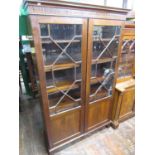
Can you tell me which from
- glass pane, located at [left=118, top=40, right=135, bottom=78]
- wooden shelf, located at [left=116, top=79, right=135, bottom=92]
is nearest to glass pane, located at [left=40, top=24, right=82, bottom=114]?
wooden shelf, located at [left=116, top=79, right=135, bottom=92]

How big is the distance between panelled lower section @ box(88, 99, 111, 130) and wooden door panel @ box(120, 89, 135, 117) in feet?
0.87

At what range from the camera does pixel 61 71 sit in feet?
4.71

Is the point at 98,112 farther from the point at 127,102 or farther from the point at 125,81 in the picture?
the point at 125,81

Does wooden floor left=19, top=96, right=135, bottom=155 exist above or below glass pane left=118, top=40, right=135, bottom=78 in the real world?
below

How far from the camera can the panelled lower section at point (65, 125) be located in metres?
1.49

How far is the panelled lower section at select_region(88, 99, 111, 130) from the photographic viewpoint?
1.72 meters

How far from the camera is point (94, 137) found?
1.88 m

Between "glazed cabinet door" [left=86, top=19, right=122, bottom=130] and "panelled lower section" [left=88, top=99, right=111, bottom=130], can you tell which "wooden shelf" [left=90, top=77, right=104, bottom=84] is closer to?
"glazed cabinet door" [left=86, top=19, right=122, bottom=130]

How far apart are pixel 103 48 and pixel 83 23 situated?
0.41 m

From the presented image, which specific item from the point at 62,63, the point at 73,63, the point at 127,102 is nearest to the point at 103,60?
the point at 73,63

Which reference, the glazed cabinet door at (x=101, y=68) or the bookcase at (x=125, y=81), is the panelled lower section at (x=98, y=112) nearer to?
the glazed cabinet door at (x=101, y=68)

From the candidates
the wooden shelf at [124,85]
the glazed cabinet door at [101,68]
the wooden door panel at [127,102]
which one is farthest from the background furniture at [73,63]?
the wooden door panel at [127,102]
